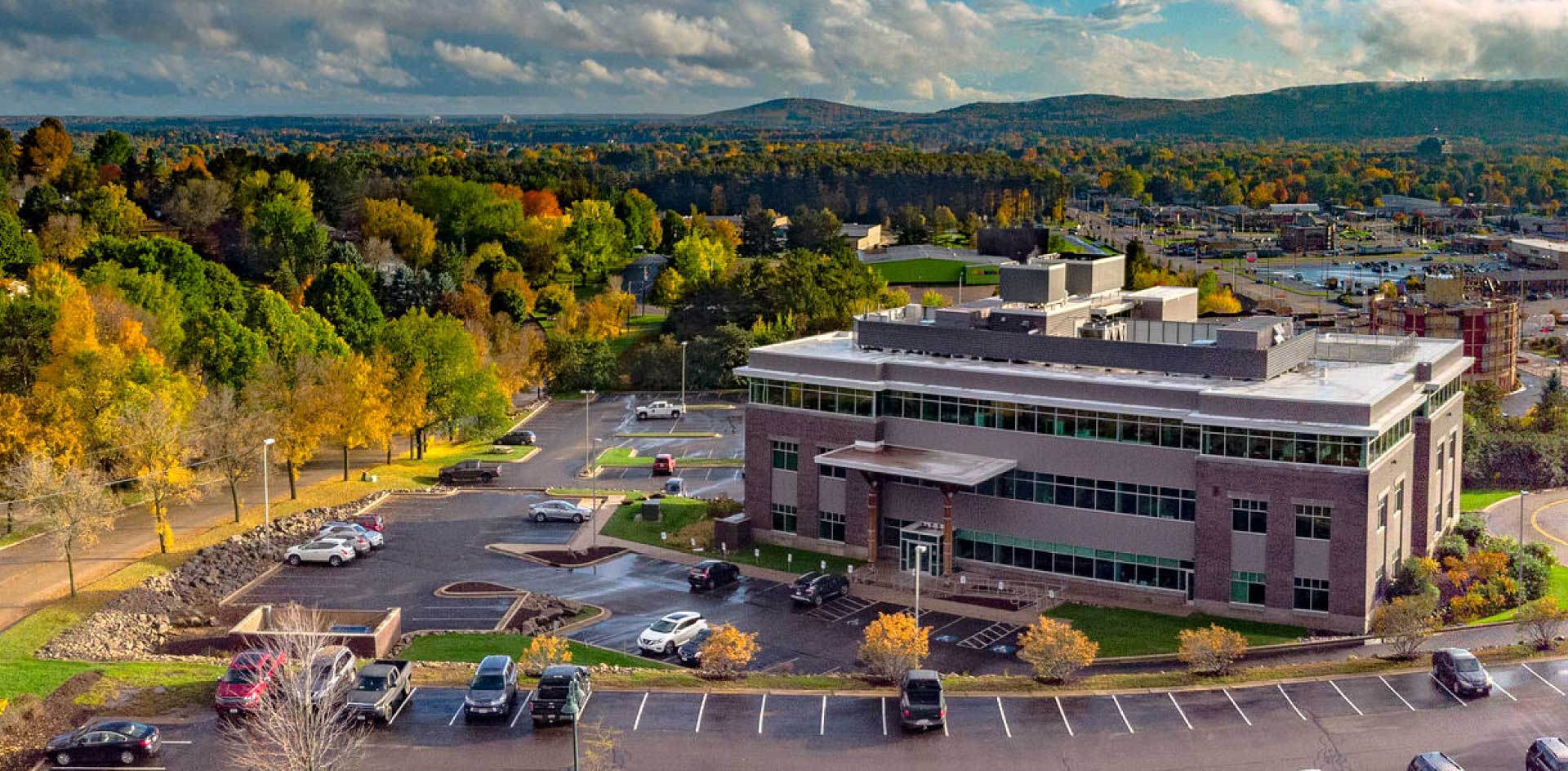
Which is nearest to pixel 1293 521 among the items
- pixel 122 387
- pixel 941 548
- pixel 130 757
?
pixel 941 548

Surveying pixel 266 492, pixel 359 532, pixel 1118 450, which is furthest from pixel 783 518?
pixel 266 492

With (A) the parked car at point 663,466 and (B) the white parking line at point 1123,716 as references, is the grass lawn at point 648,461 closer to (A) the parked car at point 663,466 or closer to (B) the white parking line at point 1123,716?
(A) the parked car at point 663,466

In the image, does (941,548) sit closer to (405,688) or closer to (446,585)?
(446,585)

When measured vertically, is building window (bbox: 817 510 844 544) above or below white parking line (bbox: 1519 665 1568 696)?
above

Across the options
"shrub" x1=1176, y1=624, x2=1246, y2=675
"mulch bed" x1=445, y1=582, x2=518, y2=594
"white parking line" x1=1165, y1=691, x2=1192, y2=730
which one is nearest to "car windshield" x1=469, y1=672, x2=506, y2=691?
"mulch bed" x1=445, y1=582, x2=518, y2=594

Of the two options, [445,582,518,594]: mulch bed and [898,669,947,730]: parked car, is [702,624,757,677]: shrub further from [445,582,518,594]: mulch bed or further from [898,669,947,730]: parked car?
[445,582,518,594]: mulch bed

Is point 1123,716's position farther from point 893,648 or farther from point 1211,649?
point 893,648

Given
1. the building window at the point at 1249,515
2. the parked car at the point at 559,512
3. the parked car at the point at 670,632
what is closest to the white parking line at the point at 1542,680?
the building window at the point at 1249,515
